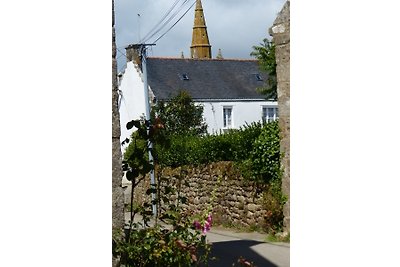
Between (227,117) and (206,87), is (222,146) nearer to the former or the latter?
(206,87)

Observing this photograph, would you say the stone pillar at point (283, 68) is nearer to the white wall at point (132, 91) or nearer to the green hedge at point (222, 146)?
the green hedge at point (222, 146)

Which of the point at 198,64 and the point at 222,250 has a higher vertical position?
the point at 198,64

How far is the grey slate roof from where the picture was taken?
27.9 meters

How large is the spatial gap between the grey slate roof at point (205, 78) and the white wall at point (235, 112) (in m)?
0.27

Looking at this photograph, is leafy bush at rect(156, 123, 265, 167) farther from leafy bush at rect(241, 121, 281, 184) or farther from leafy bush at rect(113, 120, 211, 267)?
leafy bush at rect(113, 120, 211, 267)

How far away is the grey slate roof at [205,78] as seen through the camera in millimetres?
27938

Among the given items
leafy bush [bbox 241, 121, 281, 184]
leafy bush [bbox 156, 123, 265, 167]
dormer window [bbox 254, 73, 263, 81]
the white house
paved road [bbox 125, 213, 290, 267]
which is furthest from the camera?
dormer window [bbox 254, 73, 263, 81]

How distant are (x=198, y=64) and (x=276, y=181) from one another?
68.3 feet

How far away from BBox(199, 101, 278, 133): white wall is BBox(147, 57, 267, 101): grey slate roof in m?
0.27

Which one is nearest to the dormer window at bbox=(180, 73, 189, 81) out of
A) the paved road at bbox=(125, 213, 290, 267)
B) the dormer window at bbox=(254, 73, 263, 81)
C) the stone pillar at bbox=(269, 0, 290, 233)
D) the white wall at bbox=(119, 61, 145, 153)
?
the white wall at bbox=(119, 61, 145, 153)

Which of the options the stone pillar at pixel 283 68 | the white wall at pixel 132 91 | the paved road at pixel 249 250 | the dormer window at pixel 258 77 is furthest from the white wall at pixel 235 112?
the stone pillar at pixel 283 68
